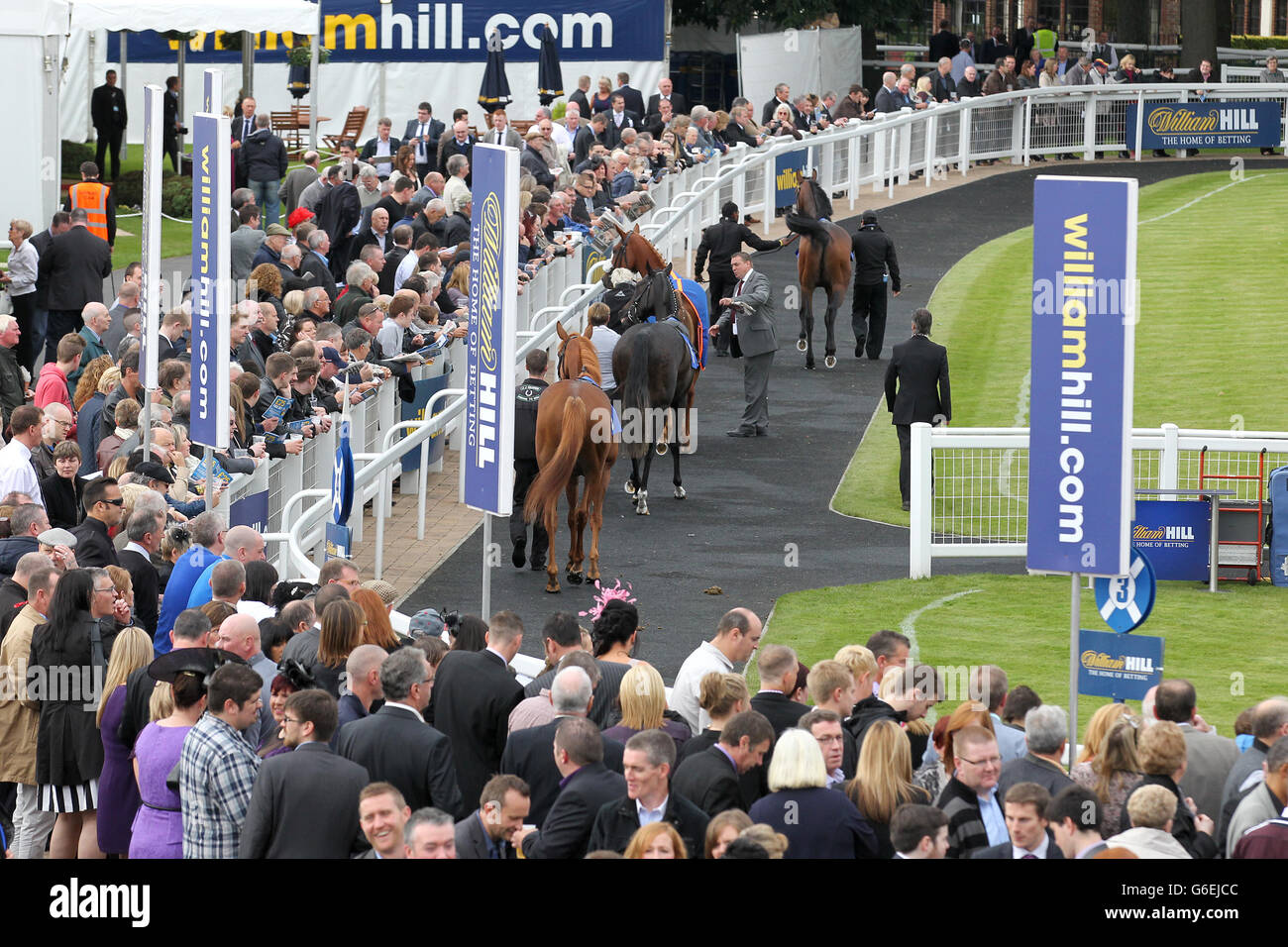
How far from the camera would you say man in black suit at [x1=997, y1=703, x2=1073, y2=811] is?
7.13 meters

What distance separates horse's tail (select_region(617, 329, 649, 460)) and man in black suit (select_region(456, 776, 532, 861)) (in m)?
8.45

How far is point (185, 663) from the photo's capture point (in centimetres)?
762

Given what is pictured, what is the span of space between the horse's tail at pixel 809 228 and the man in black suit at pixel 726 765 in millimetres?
13169

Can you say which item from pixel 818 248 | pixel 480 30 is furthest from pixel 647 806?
pixel 480 30

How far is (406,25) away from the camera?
3366cm

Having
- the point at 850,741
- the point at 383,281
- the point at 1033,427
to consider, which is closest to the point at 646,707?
the point at 850,741

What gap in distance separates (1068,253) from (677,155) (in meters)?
18.4

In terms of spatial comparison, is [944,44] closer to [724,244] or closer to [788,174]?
[788,174]

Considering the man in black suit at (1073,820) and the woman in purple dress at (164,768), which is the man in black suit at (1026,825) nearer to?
the man in black suit at (1073,820)

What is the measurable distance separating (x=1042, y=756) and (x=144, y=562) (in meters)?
4.63

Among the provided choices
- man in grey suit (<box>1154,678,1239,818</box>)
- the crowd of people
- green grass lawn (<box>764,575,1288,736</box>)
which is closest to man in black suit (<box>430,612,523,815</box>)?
the crowd of people

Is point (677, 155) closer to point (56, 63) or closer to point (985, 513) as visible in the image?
point (56, 63)

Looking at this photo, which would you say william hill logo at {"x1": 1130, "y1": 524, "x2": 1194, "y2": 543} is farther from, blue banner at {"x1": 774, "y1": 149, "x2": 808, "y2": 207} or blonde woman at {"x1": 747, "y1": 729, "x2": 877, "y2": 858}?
blue banner at {"x1": 774, "y1": 149, "x2": 808, "y2": 207}

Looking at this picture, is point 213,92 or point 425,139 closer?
point 213,92
